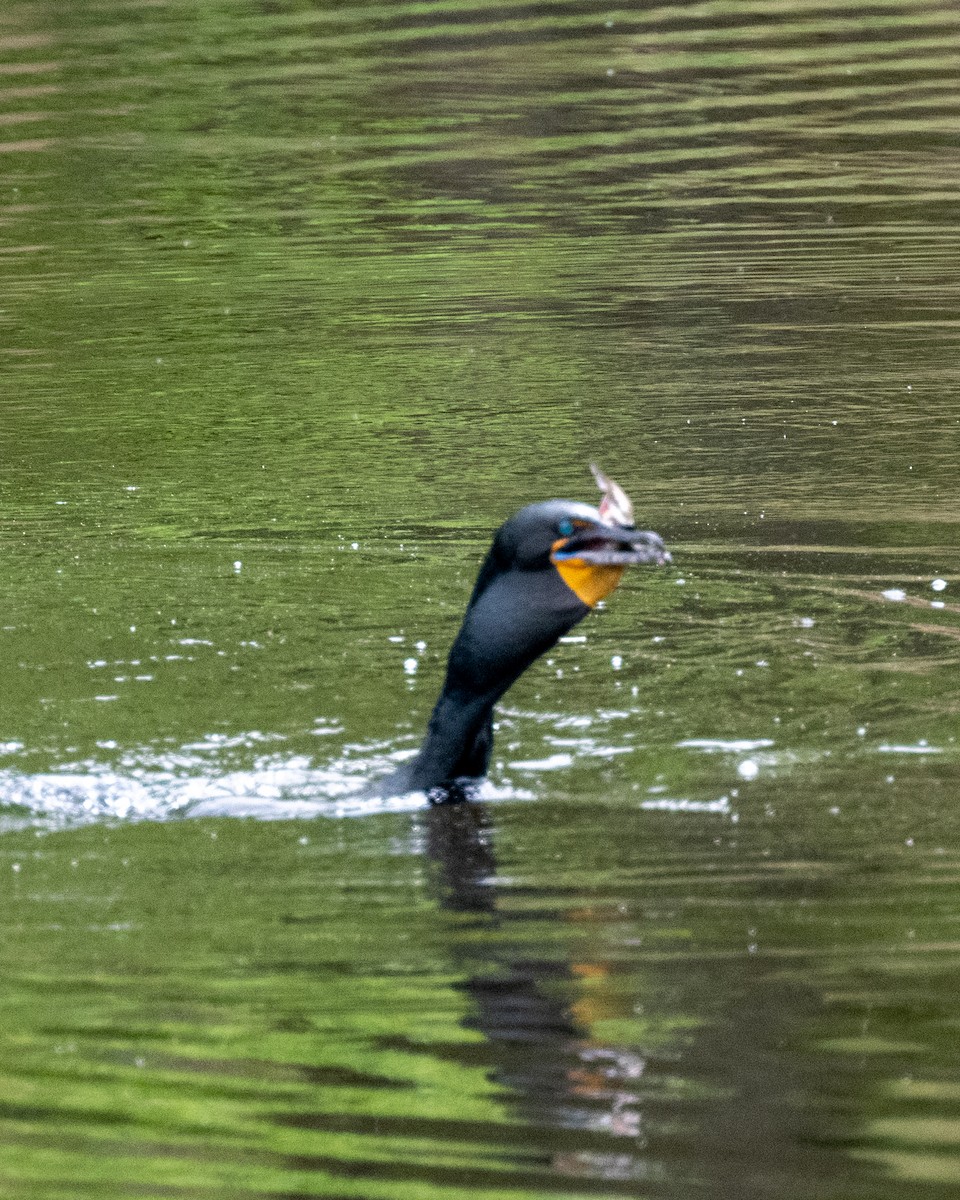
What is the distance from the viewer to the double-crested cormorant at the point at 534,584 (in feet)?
10.5

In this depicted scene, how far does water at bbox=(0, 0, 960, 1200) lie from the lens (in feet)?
8.25

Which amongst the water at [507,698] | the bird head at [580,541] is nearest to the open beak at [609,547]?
the bird head at [580,541]

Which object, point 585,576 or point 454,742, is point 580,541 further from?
point 454,742

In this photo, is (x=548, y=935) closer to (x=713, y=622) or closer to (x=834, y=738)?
(x=834, y=738)

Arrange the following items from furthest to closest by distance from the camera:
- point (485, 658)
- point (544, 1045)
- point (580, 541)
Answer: point (485, 658) < point (580, 541) < point (544, 1045)

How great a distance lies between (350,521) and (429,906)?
2.51 m

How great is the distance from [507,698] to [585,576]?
3.22ft

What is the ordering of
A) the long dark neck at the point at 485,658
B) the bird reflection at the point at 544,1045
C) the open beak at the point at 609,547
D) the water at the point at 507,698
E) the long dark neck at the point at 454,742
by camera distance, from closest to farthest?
the bird reflection at the point at 544,1045 → the water at the point at 507,698 → the open beak at the point at 609,547 → the long dark neck at the point at 485,658 → the long dark neck at the point at 454,742

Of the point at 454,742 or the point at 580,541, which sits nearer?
the point at 580,541

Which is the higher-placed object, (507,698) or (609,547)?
(609,547)

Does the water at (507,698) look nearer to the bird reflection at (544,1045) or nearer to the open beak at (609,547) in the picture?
the bird reflection at (544,1045)

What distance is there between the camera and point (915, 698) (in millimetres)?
4023

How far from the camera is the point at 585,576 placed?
10.6 ft

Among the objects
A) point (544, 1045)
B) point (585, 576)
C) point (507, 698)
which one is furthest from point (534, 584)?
point (507, 698)
